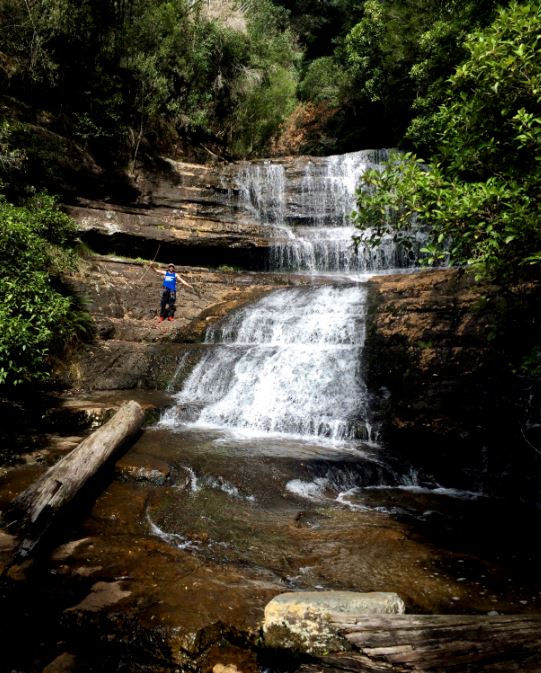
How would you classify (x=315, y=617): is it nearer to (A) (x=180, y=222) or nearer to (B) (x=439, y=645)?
(B) (x=439, y=645)

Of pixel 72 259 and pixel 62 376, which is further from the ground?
pixel 72 259

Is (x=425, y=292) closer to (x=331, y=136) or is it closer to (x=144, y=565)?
(x=144, y=565)

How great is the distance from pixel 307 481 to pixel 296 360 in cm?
427

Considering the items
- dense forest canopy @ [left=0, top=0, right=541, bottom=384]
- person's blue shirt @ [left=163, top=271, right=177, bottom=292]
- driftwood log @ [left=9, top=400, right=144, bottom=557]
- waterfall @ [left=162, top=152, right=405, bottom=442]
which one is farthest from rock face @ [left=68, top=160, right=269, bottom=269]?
driftwood log @ [left=9, top=400, right=144, bottom=557]

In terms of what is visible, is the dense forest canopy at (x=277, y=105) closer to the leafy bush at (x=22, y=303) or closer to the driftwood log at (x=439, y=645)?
the leafy bush at (x=22, y=303)

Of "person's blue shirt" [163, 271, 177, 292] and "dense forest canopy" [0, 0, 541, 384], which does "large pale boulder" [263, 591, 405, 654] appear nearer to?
"dense forest canopy" [0, 0, 541, 384]

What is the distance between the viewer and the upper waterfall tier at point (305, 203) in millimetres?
18000

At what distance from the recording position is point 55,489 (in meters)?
4.60

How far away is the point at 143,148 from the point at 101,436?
15362 mm

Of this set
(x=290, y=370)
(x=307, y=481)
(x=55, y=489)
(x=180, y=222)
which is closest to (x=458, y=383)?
(x=307, y=481)

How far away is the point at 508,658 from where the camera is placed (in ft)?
8.16

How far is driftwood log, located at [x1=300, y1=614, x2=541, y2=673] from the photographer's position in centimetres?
249

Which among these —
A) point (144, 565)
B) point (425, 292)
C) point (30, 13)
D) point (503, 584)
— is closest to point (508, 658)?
point (503, 584)

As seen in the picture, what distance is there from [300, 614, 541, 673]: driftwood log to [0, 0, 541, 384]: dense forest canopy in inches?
111
